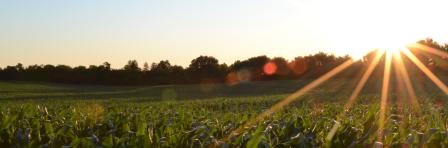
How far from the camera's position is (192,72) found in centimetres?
9856

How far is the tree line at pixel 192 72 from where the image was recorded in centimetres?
9619

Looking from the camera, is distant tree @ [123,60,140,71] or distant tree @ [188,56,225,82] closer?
distant tree @ [188,56,225,82]

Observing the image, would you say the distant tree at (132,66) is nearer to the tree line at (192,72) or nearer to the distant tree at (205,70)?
the tree line at (192,72)

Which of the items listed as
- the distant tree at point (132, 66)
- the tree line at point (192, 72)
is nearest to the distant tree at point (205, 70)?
the tree line at point (192, 72)

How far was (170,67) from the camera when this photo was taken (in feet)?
350

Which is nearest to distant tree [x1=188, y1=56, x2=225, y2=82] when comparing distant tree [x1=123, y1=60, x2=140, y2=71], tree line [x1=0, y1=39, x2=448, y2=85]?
tree line [x1=0, y1=39, x2=448, y2=85]

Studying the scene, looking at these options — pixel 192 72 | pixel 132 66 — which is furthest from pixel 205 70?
pixel 132 66

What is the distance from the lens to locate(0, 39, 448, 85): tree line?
96188 millimetres

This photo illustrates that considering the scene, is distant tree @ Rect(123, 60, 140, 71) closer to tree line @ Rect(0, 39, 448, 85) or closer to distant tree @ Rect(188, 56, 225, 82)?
tree line @ Rect(0, 39, 448, 85)

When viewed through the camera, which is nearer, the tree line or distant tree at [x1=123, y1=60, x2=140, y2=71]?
the tree line

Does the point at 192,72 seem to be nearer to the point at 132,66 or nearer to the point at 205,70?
the point at 205,70

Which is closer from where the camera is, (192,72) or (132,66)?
(192,72)

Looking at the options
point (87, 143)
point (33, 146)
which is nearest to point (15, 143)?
point (33, 146)

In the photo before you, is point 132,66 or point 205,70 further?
point 132,66
